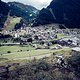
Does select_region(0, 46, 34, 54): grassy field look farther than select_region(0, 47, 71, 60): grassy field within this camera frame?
Yes

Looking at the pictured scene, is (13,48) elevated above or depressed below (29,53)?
above

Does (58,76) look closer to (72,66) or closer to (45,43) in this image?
(72,66)

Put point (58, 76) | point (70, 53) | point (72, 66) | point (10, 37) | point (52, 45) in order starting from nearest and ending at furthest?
1. point (58, 76)
2. point (72, 66)
3. point (70, 53)
4. point (52, 45)
5. point (10, 37)

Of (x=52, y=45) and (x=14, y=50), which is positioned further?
(x=52, y=45)

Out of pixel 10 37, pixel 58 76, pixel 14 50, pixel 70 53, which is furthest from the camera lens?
pixel 10 37

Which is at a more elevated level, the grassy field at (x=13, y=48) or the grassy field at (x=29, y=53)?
the grassy field at (x=13, y=48)

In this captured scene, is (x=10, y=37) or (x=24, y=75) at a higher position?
(x=10, y=37)

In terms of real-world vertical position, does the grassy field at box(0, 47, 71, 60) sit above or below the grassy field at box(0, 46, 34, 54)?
below

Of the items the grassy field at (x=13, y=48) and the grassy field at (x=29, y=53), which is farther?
the grassy field at (x=13, y=48)

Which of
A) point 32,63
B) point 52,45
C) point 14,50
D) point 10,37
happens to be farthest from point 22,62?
point 10,37

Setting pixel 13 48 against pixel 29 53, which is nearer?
pixel 29 53

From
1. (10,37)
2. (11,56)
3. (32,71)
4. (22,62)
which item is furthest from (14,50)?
(10,37)
